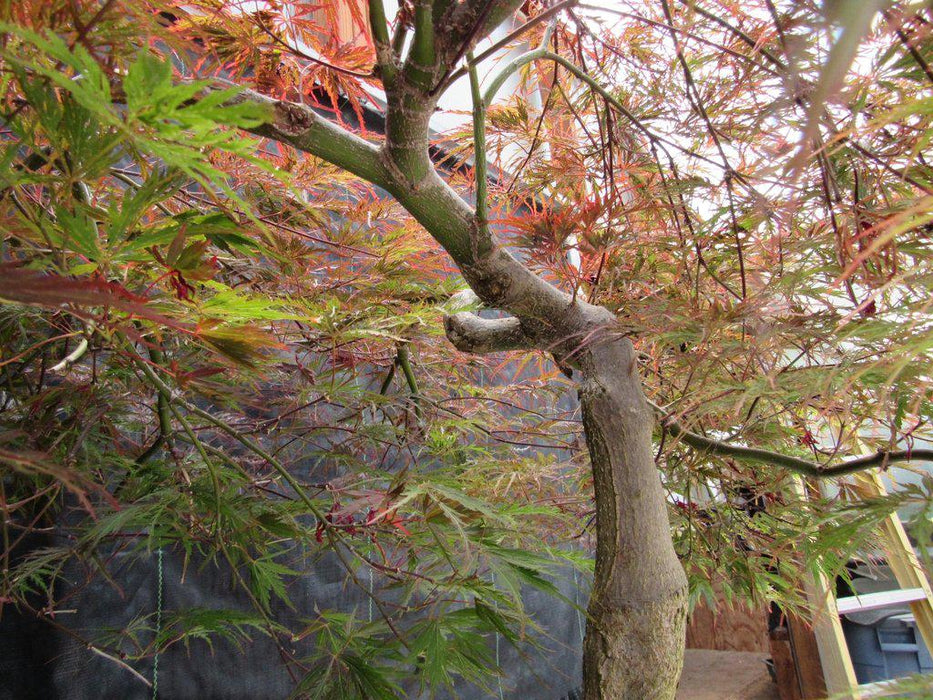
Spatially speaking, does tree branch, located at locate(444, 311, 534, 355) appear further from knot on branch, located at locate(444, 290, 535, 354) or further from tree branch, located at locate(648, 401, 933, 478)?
tree branch, located at locate(648, 401, 933, 478)

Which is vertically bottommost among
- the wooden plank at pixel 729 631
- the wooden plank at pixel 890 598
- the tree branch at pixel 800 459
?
the wooden plank at pixel 729 631

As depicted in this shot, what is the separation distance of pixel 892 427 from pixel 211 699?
3.82ft

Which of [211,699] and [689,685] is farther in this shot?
[689,685]

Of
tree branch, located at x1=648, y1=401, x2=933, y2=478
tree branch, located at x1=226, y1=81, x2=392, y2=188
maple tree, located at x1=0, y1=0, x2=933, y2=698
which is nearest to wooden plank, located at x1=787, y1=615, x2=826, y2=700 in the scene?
Result: maple tree, located at x1=0, y1=0, x2=933, y2=698

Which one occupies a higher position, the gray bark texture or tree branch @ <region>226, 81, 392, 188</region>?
tree branch @ <region>226, 81, 392, 188</region>

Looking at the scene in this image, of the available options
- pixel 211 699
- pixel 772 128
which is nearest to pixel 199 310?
pixel 772 128

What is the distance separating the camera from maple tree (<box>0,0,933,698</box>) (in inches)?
14.5

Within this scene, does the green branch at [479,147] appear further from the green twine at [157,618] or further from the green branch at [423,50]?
the green twine at [157,618]

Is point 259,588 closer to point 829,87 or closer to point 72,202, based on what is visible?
point 72,202

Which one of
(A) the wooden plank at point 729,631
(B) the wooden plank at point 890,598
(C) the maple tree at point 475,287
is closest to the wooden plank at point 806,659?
(B) the wooden plank at point 890,598

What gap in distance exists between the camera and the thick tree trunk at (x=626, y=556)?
583 millimetres

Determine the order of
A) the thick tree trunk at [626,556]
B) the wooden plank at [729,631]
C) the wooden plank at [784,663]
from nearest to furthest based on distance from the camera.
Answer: the thick tree trunk at [626,556]
the wooden plank at [784,663]
the wooden plank at [729,631]

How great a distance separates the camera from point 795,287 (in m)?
0.60

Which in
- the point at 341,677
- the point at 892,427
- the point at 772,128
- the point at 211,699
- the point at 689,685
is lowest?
the point at 689,685
